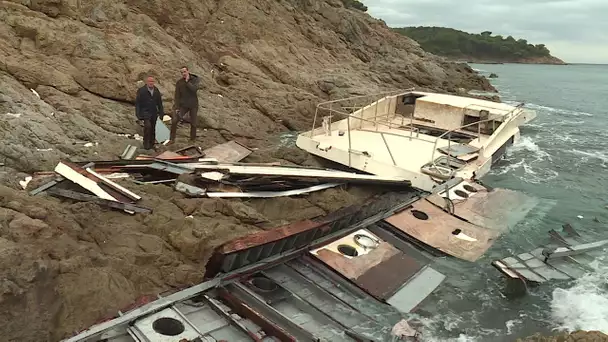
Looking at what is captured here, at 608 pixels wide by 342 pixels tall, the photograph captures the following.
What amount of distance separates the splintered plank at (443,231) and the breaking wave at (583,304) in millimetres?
1469

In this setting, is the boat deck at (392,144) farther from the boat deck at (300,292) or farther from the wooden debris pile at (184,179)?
the boat deck at (300,292)

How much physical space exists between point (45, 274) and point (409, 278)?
16.4ft

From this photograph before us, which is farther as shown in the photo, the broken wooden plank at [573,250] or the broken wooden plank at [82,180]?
the broken wooden plank at [573,250]

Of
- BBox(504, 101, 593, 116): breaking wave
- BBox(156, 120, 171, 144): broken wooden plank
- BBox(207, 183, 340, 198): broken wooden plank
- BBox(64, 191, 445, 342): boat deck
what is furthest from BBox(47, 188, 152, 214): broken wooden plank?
BBox(504, 101, 593, 116): breaking wave

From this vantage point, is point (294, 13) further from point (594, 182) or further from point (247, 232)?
point (247, 232)

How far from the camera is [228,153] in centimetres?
1097

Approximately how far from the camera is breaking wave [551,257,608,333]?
6.93 meters

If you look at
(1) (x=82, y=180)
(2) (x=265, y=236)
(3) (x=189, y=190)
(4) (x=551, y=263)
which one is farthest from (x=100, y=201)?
(4) (x=551, y=263)

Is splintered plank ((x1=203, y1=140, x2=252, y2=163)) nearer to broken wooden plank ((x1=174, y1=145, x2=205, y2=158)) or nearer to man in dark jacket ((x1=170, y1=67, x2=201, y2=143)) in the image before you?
broken wooden plank ((x1=174, y1=145, x2=205, y2=158))

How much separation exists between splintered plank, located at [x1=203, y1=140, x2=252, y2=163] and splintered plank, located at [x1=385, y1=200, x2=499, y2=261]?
3.74 metres

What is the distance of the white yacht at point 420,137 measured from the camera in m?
11.0

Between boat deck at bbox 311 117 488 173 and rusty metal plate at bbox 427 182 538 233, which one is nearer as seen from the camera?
rusty metal plate at bbox 427 182 538 233

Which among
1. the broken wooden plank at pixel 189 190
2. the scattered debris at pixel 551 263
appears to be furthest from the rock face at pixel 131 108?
the scattered debris at pixel 551 263

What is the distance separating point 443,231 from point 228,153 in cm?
492
